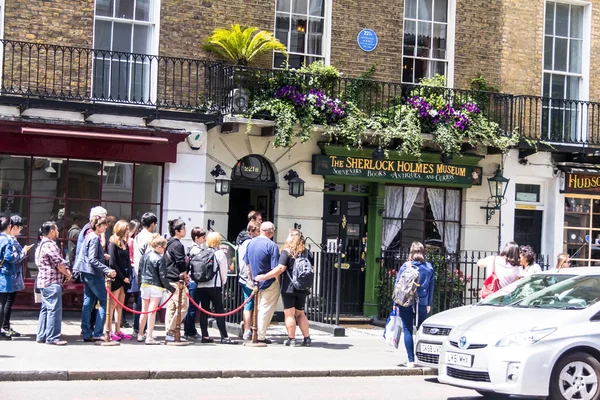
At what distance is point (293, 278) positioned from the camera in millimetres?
14523

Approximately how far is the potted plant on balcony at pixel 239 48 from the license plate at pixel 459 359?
8.49 metres

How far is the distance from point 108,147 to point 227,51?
120 inches

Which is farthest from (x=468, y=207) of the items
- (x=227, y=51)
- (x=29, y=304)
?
(x=29, y=304)

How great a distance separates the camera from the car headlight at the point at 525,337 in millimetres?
10117

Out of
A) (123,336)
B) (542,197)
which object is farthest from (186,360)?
(542,197)

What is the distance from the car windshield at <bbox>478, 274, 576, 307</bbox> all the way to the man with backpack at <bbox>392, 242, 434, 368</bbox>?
1.04m

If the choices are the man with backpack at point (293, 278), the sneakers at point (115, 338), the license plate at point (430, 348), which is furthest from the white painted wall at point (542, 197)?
the sneakers at point (115, 338)

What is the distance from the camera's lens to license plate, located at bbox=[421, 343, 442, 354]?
1252 centimetres

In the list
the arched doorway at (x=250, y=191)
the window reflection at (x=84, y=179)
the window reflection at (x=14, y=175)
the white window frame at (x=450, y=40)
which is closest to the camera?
the window reflection at (x=14, y=175)

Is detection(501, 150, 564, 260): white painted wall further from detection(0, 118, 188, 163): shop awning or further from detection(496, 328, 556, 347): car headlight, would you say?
detection(496, 328, 556, 347): car headlight

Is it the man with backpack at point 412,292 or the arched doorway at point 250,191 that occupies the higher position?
the arched doorway at point 250,191

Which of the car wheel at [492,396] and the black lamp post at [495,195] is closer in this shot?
the car wheel at [492,396]

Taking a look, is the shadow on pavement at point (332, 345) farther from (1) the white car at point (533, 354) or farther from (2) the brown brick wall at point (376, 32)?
(2) the brown brick wall at point (376, 32)

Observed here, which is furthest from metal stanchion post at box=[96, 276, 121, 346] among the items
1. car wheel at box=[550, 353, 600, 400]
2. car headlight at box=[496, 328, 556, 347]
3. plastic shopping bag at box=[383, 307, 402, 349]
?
car wheel at box=[550, 353, 600, 400]
